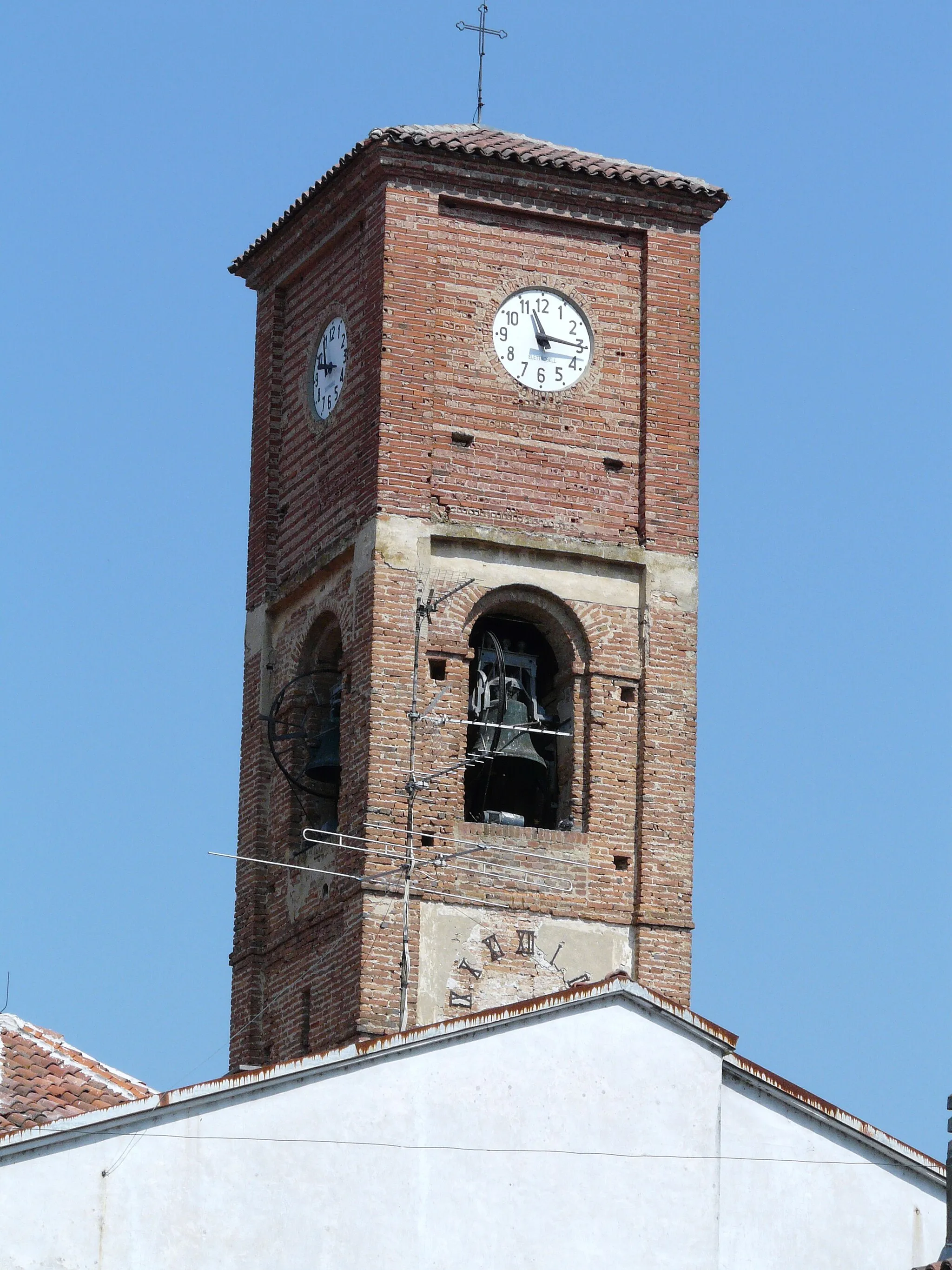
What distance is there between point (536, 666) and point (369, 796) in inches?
88.3

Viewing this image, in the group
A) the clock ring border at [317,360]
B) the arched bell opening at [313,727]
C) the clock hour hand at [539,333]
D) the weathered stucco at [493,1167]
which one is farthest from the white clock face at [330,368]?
the weathered stucco at [493,1167]

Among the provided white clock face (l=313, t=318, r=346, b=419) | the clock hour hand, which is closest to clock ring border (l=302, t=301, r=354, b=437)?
white clock face (l=313, t=318, r=346, b=419)

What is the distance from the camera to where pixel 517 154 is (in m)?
33.6

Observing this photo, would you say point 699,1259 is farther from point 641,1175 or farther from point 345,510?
point 345,510

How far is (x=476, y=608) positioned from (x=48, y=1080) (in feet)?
21.6

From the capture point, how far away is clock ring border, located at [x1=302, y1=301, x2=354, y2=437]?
34031 millimetres

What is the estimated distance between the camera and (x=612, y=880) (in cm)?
3256

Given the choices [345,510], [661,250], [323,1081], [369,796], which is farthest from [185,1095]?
[661,250]

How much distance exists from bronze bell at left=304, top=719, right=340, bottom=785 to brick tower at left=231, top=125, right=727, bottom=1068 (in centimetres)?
4

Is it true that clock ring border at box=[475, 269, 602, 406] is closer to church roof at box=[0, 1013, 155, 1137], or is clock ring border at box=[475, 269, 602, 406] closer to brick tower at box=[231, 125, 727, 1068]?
brick tower at box=[231, 125, 727, 1068]

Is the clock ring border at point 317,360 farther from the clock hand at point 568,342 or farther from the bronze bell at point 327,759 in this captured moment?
the bronze bell at point 327,759

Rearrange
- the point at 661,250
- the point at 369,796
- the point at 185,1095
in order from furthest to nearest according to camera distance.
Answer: the point at 661,250, the point at 369,796, the point at 185,1095

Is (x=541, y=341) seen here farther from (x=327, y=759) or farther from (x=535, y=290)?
(x=327, y=759)

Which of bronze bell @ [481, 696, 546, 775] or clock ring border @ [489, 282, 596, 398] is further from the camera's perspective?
clock ring border @ [489, 282, 596, 398]
